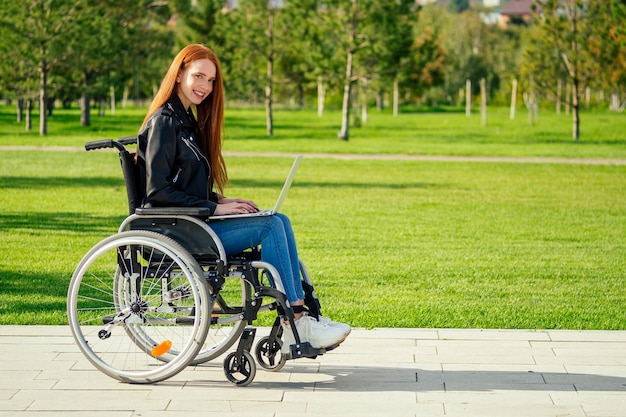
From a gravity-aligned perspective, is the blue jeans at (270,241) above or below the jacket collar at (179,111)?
below

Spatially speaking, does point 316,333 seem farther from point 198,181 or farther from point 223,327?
point 223,327

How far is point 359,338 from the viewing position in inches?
247

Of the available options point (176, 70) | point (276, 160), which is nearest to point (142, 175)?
point (176, 70)

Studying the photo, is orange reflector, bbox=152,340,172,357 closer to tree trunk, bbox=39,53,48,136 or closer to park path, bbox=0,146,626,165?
park path, bbox=0,146,626,165

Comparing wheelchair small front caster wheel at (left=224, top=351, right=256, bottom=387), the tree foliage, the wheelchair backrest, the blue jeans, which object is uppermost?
the tree foliage

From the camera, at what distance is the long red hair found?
5.50 m

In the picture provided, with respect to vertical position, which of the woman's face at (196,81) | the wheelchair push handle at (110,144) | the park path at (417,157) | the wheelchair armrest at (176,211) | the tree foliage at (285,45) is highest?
the tree foliage at (285,45)

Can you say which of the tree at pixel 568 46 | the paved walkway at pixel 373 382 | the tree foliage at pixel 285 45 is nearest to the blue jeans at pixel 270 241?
the paved walkway at pixel 373 382

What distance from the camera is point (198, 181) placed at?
17.7ft

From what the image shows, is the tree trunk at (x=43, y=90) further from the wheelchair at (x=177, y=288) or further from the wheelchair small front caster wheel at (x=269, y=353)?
the wheelchair small front caster wheel at (x=269, y=353)

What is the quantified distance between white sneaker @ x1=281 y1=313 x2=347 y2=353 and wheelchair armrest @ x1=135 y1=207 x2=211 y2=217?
67cm

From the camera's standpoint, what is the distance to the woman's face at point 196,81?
5.49 meters

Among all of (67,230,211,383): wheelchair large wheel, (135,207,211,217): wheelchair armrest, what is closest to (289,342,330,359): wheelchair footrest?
(67,230,211,383): wheelchair large wheel

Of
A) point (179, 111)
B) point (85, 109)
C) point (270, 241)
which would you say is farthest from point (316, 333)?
point (85, 109)
